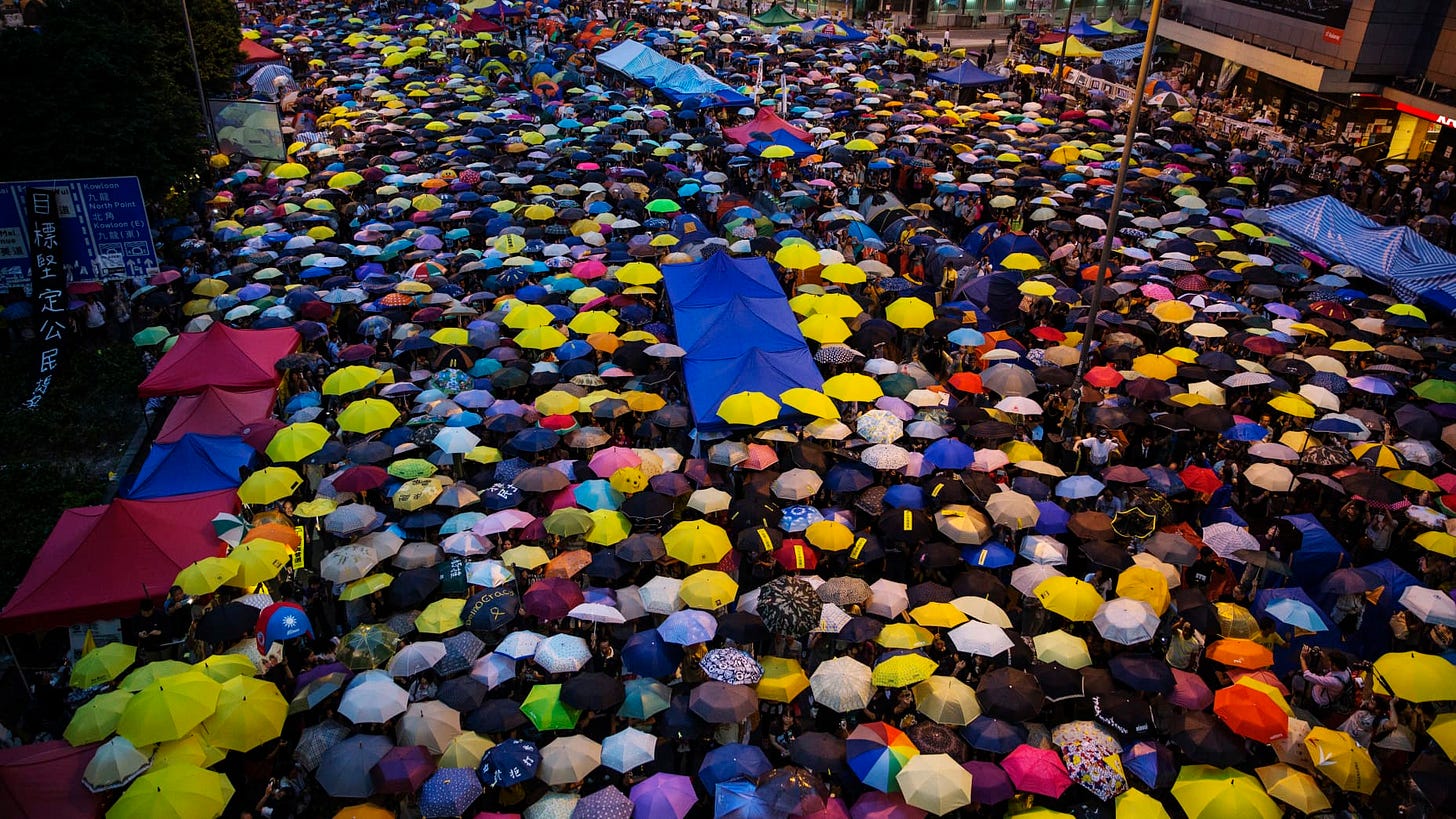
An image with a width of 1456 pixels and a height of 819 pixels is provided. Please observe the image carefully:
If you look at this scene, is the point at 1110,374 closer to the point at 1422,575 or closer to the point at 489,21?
the point at 1422,575

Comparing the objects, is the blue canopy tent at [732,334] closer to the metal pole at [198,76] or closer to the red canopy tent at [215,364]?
the red canopy tent at [215,364]

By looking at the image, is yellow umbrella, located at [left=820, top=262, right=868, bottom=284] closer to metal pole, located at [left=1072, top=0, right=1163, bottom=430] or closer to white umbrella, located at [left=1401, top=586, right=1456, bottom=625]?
metal pole, located at [left=1072, top=0, right=1163, bottom=430]

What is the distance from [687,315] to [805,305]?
Result: 204 cm

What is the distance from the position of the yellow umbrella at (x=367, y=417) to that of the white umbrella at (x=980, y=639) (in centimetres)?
824

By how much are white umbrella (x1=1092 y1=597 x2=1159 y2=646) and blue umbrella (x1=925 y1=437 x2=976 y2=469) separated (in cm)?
311

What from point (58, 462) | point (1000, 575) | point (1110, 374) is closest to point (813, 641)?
point (1000, 575)

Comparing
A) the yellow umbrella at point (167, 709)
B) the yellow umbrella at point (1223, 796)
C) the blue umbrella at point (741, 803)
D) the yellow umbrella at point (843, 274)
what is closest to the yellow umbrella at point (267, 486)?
the yellow umbrella at point (167, 709)

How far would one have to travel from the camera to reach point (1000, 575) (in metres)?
12.9

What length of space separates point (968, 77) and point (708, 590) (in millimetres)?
28545

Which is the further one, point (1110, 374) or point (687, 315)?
point (687, 315)

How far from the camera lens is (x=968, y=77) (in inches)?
1379

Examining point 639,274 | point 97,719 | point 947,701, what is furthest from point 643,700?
point 639,274

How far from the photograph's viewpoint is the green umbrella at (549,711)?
9492 millimetres

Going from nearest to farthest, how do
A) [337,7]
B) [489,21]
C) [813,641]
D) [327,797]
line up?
[327,797] < [813,641] < [489,21] < [337,7]
